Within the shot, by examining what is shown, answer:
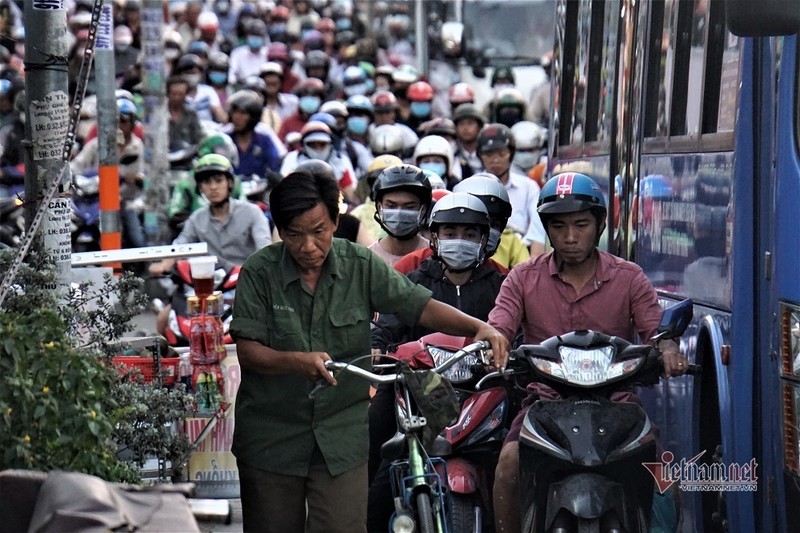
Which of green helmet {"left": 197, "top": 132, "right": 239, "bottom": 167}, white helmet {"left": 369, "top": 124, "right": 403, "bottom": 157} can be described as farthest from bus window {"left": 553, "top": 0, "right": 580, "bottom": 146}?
white helmet {"left": 369, "top": 124, "right": 403, "bottom": 157}

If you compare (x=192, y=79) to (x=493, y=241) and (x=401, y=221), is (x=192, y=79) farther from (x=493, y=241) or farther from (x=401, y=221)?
(x=493, y=241)

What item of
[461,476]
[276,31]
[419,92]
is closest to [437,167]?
[461,476]

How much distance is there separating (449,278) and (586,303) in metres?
0.96

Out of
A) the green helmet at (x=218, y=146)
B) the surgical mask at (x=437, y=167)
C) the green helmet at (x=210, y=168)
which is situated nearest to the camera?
the green helmet at (x=210, y=168)

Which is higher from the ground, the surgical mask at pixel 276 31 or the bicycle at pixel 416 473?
the surgical mask at pixel 276 31

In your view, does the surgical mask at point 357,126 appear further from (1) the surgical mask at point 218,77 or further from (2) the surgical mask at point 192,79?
(1) the surgical mask at point 218,77

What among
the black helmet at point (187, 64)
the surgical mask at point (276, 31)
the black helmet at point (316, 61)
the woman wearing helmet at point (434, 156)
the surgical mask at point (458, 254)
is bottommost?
the surgical mask at point (458, 254)

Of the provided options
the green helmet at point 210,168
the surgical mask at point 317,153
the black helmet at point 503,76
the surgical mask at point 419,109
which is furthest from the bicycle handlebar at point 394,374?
the black helmet at point 503,76

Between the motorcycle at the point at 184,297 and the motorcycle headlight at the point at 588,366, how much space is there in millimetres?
4872

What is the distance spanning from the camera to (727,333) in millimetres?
7105

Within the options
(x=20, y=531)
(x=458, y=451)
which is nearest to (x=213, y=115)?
(x=458, y=451)

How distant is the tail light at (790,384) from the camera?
636 cm

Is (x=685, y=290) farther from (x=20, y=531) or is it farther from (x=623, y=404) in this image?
(x=20, y=531)

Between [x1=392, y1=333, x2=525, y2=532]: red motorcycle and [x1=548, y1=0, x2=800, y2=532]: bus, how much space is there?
845 mm
